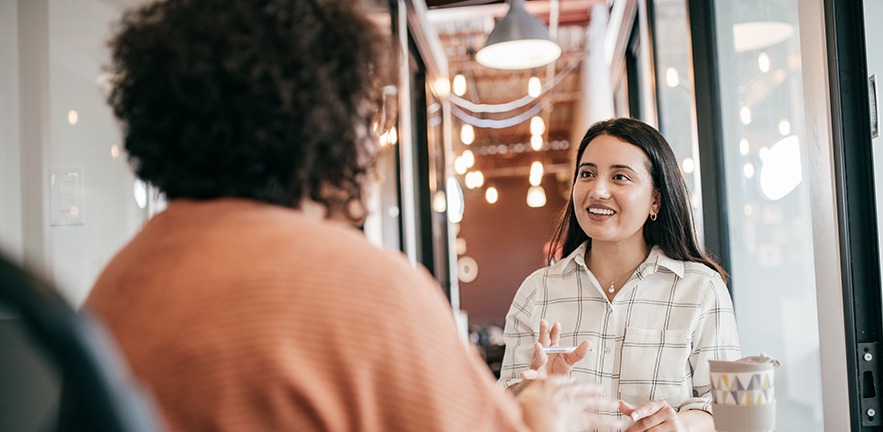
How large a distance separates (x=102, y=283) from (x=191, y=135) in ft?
0.62

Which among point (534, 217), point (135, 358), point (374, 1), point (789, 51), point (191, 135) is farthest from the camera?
point (534, 217)

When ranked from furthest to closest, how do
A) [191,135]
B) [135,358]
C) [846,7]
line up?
[846,7] → [191,135] → [135,358]

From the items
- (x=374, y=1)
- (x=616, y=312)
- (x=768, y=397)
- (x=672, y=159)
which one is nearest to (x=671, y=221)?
(x=672, y=159)

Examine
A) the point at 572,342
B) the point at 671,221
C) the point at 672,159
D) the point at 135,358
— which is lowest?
the point at 572,342

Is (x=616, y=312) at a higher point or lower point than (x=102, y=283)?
lower

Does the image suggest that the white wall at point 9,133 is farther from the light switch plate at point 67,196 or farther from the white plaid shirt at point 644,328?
the white plaid shirt at point 644,328

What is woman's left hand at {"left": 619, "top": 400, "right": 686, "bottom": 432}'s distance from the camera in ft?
5.49

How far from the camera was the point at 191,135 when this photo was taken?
82cm

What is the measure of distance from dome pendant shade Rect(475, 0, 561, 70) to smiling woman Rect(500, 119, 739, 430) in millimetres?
2421

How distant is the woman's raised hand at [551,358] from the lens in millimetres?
1692

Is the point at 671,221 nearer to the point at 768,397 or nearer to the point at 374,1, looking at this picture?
the point at 768,397

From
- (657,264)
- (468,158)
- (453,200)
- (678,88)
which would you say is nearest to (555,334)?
(657,264)

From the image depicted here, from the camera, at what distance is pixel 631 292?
202 centimetres

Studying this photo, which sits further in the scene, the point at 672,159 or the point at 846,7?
the point at 672,159
